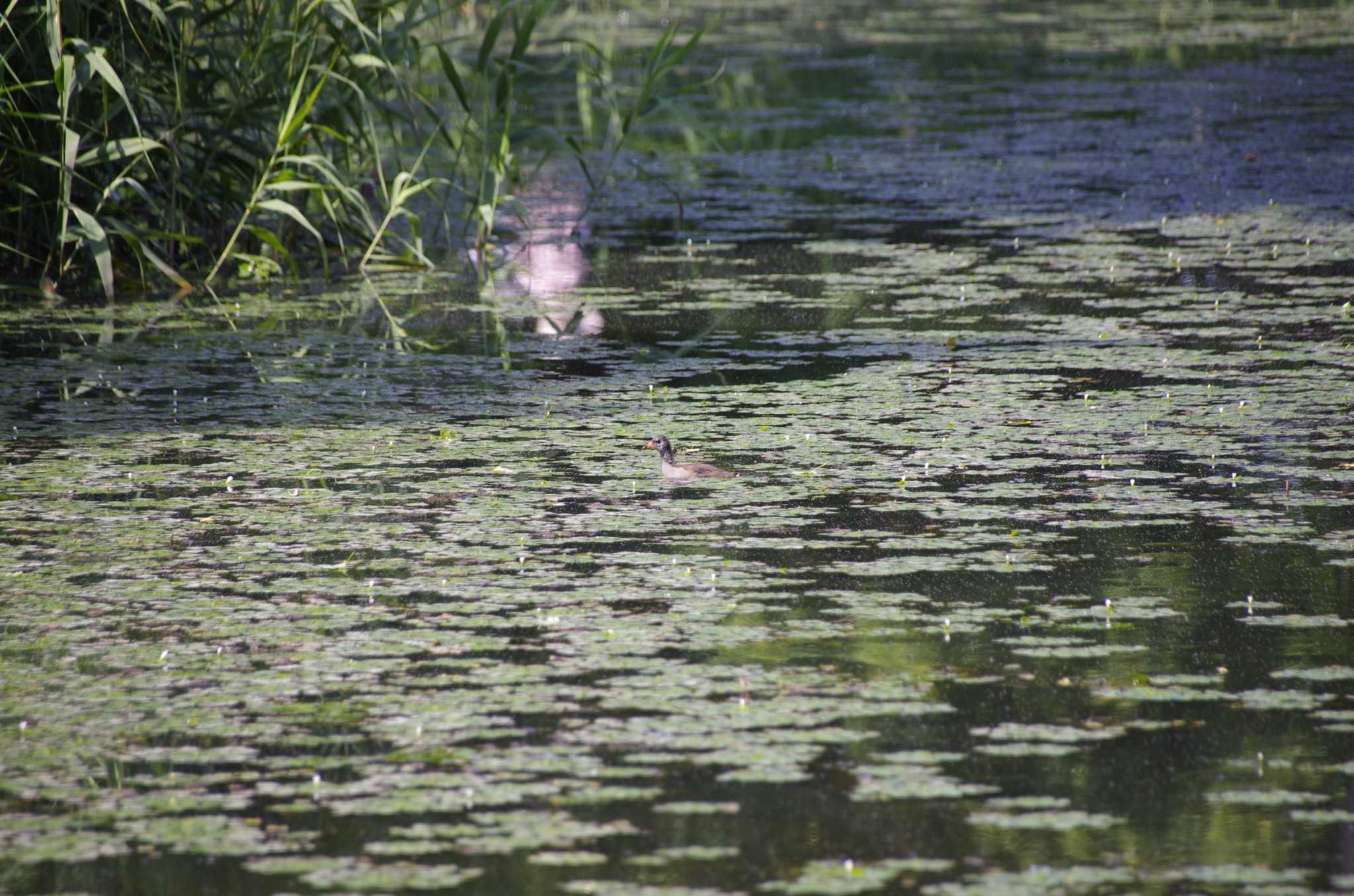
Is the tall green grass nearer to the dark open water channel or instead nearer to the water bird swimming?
the dark open water channel

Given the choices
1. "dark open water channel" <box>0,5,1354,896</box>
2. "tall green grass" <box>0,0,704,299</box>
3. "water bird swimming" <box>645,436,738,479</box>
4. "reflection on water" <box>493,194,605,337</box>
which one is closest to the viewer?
"dark open water channel" <box>0,5,1354,896</box>

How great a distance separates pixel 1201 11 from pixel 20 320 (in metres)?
15.3

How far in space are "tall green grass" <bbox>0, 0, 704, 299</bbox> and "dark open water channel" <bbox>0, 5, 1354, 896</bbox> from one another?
332 millimetres

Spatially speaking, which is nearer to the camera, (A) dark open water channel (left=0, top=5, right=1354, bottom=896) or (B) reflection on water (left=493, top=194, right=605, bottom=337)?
(A) dark open water channel (left=0, top=5, right=1354, bottom=896)

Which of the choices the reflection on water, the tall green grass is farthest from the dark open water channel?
the tall green grass

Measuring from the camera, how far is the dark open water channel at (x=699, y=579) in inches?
107

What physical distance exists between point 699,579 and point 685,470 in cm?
73

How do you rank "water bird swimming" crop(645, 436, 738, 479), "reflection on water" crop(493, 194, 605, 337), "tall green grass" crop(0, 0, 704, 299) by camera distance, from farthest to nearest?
"reflection on water" crop(493, 194, 605, 337), "tall green grass" crop(0, 0, 704, 299), "water bird swimming" crop(645, 436, 738, 479)

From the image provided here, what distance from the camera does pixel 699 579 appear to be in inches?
148

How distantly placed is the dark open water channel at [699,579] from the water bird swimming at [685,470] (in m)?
0.06

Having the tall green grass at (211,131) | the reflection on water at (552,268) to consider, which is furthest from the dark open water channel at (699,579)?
the tall green grass at (211,131)

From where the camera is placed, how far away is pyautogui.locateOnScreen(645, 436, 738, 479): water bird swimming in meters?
4.45

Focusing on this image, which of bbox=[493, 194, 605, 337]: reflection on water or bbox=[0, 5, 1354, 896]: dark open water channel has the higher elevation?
bbox=[493, 194, 605, 337]: reflection on water

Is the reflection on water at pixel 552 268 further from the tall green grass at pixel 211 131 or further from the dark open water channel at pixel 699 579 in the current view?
the tall green grass at pixel 211 131
